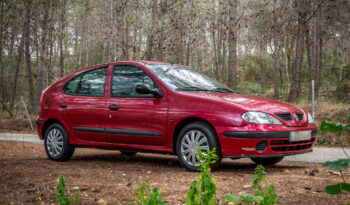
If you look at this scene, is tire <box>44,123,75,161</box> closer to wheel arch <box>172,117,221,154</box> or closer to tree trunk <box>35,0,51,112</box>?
wheel arch <box>172,117,221,154</box>

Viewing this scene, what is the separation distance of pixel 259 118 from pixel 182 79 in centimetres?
161

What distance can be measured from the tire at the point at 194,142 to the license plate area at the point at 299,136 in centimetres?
104

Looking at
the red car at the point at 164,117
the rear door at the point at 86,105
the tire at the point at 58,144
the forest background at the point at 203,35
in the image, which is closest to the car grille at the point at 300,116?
the red car at the point at 164,117

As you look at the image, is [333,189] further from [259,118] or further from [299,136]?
[299,136]

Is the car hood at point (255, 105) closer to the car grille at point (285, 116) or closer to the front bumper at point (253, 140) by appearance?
the car grille at point (285, 116)

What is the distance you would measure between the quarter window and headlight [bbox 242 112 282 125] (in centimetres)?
168

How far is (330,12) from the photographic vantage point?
21375 mm

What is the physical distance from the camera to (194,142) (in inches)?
223

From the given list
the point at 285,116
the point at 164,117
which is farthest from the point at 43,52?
the point at 285,116

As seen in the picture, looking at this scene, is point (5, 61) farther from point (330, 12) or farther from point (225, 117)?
point (225, 117)

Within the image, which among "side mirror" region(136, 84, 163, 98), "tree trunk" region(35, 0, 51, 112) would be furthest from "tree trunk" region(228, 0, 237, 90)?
"tree trunk" region(35, 0, 51, 112)

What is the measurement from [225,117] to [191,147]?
2.19 feet

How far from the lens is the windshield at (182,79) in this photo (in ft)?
20.6

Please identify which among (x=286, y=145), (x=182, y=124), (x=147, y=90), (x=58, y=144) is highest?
(x=147, y=90)
